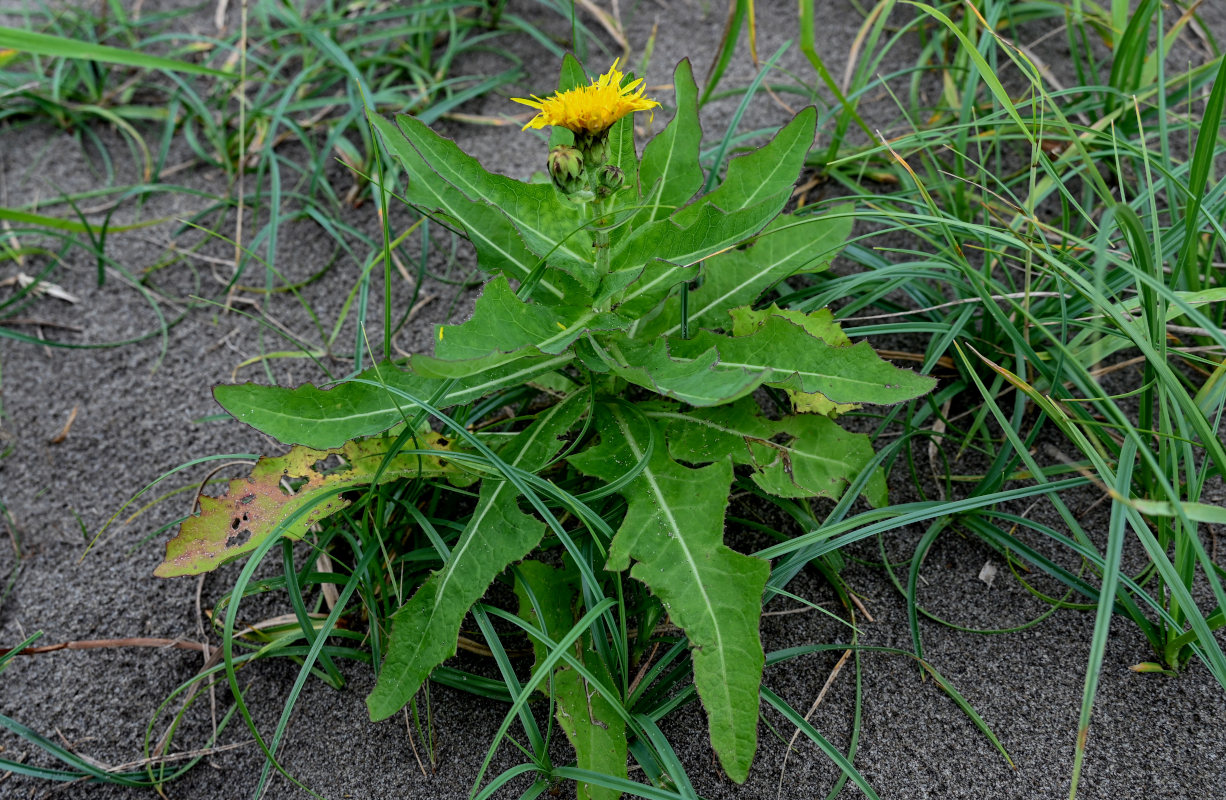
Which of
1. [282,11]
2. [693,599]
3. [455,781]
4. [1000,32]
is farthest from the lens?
[282,11]

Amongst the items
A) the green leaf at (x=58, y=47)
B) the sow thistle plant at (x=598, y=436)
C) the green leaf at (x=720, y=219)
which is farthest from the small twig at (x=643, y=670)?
the green leaf at (x=58, y=47)

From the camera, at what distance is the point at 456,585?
4.54 ft

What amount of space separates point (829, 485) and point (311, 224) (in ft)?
5.41

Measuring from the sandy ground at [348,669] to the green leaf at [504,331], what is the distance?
64 cm

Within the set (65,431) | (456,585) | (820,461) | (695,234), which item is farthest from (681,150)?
(65,431)

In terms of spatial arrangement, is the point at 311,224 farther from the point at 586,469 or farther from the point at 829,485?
the point at 829,485

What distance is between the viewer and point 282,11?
103 inches

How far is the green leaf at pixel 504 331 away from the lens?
1.27 metres

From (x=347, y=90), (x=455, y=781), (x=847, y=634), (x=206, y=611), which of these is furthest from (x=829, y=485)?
(x=347, y=90)

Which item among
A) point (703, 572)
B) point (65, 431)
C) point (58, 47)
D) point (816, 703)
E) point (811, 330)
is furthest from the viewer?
point (65, 431)

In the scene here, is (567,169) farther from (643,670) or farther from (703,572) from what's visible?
(643,670)

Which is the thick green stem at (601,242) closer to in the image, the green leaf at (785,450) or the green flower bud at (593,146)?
the green flower bud at (593,146)

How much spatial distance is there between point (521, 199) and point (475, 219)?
0.11 meters

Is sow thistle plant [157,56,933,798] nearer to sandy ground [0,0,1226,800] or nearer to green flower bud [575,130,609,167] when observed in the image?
green flower bud [575,130,609,167]
